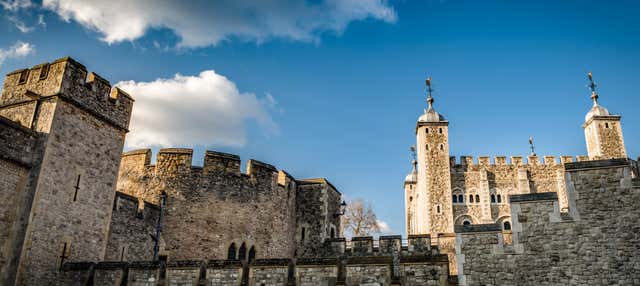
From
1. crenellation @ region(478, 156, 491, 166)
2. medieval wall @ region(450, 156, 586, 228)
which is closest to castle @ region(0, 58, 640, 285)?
medieval wall @ region(450, 156, 586, 228)

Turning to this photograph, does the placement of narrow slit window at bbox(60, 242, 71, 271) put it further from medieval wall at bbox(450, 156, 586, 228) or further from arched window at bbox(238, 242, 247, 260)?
medieval wall at bbox(450, 156, 586, 228)

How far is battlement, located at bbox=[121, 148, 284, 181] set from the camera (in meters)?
18.4

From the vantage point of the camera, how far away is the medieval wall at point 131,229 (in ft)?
50.1

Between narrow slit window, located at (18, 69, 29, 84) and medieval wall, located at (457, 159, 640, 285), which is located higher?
narrow slit window, located at (18, 69, 29, 84)

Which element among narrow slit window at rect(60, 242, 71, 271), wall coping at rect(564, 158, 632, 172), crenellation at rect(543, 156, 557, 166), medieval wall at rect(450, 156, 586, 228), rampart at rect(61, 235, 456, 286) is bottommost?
rampart at rect(61, 235, 456, 286)

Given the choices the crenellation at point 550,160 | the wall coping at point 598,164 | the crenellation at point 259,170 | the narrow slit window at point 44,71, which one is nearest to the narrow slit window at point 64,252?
the narrow slit window at point 44,71

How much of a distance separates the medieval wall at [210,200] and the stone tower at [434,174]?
93.4 feet

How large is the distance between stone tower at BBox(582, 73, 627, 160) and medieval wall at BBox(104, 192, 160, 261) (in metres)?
41.1

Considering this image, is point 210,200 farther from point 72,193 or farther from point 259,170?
point 72,193

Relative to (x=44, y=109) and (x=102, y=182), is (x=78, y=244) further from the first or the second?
(x=44, y=109)

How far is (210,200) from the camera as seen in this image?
18156 mm

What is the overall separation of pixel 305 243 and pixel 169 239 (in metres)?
5.67

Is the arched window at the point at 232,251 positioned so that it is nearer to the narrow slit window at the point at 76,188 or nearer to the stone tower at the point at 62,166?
the stone tower at the point at 62,166

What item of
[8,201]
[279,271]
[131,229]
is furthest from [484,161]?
[8,201]
